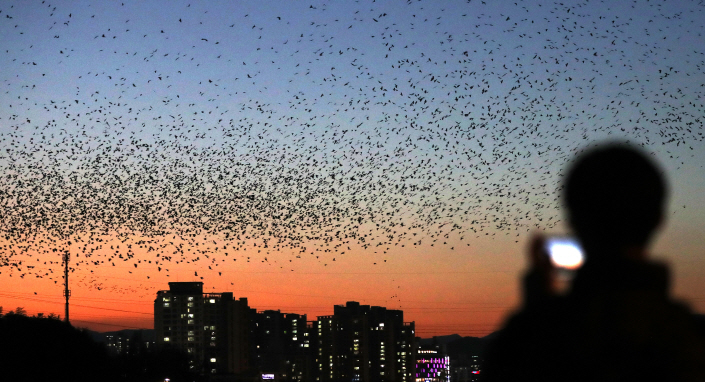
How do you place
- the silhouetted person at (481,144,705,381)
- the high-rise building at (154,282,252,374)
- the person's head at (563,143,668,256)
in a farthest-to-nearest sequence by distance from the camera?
the high-rise building at (154,282,252,374)
the person's head at (563,143,668,256)
the silhouetted person at (481,144,705,381)

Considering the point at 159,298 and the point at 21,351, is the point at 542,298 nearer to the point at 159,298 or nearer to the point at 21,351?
the point at 21,351

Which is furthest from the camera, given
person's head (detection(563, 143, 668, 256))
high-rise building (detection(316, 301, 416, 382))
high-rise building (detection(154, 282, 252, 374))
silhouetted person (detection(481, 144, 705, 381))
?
high-rise building (detection(316, 301, 416, 382))

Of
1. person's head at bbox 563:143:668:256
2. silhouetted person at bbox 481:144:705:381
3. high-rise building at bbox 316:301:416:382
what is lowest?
high-rise building at bbox 316:301:416:382

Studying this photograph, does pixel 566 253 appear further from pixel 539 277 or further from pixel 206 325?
pixel 206 325

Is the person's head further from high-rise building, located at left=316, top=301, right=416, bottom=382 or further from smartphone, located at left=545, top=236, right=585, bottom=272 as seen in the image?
high-rise building, located at left=316, top=301, right=416, bottom=382

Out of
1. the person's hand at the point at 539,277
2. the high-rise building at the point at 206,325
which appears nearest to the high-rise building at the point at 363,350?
the high-rise building at the point at 206,325

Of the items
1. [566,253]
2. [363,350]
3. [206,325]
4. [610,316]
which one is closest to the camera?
[610,316]

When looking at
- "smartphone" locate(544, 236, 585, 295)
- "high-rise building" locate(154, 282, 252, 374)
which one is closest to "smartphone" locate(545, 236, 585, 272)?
"smartphone" locate(544, 236, 585, 295)

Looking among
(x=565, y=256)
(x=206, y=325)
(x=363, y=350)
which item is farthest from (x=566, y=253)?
(x=206, y=325)
